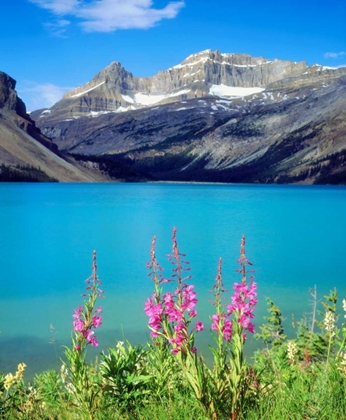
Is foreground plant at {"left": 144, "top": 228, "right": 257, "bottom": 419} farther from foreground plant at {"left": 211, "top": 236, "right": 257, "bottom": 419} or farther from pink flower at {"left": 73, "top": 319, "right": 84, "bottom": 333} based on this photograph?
pink flower at {"left": 73, "top": 319, "right": 84, "bottom": 333}

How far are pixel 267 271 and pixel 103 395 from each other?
92.9 ft

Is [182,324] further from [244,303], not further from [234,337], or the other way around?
[244,303]

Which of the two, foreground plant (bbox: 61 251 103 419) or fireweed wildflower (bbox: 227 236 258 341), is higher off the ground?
fireweed wildflower (bbox: 227 236 258 341)

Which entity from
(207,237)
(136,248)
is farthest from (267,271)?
(207,237)

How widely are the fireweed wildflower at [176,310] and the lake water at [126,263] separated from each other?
420 cm

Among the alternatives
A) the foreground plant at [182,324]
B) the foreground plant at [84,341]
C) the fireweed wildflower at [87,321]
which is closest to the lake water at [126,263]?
the foreground plant at [84,341]

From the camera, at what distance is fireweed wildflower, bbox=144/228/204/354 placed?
411 centimetres

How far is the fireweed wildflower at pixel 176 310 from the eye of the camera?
411cm

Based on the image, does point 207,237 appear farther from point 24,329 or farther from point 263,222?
point 24,329

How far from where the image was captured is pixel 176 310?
4207mm

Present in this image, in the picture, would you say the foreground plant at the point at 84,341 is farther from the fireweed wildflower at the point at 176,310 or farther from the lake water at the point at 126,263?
the lake water at the point at 126,263

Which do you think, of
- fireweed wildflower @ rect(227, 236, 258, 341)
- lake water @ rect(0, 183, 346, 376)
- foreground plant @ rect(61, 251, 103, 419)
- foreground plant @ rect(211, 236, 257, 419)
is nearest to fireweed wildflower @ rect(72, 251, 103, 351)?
foreground plant @ rect(61, 251, 103, 419)

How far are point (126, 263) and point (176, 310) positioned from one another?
105 feet

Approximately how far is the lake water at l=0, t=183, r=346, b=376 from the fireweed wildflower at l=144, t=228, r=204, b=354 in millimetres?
4204
